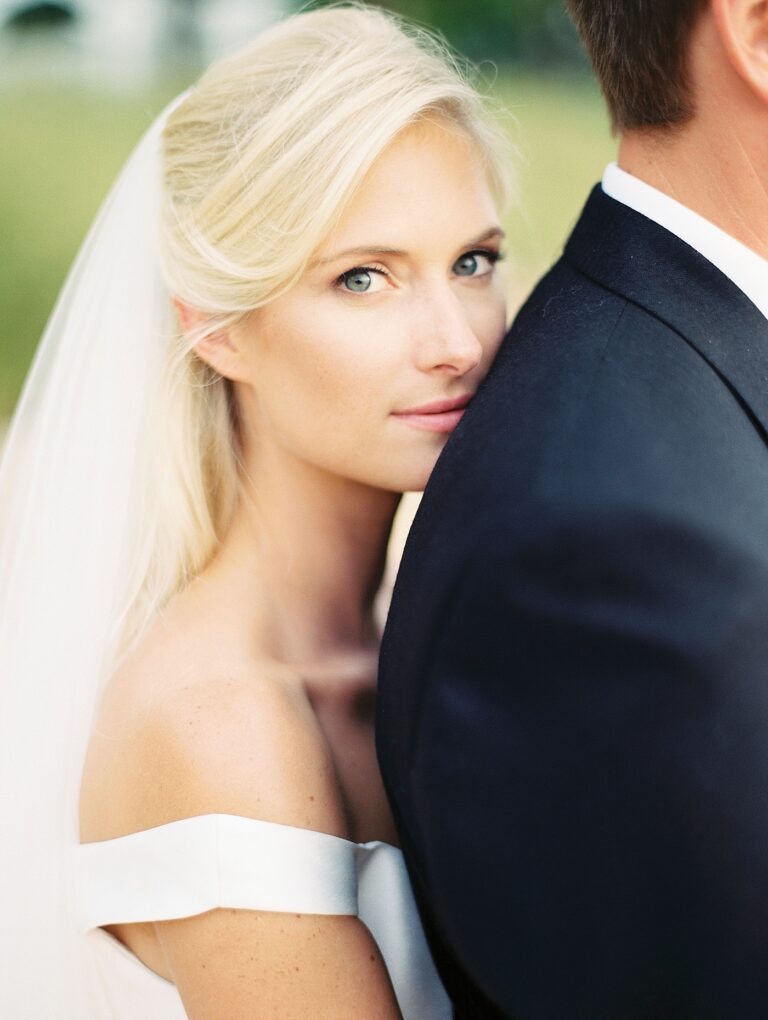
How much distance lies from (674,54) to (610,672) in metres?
0.78

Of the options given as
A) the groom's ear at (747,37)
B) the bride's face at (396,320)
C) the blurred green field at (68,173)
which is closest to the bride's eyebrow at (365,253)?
the bride's face at (396,320)

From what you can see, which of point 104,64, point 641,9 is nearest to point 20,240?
point 104,64

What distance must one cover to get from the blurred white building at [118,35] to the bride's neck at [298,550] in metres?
8.61

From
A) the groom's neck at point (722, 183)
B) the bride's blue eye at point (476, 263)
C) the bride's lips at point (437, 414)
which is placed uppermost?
the groom's neck at point (722, 183)

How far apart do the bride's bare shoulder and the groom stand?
25 cm

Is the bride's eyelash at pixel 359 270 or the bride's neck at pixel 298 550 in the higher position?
the bride's eyelash at pixel 359 270

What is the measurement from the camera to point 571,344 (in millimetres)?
1354

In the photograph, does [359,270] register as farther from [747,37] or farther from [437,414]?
[747,37]

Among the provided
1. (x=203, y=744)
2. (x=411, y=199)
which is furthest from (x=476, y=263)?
(x=203, y=744)

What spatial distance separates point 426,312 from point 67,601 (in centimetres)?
82

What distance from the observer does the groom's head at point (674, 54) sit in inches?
53.9

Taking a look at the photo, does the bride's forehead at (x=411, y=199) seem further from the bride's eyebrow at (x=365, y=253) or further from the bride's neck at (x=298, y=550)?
the bride's neck at (x=298, y=550)

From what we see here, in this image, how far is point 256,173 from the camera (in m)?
1.76

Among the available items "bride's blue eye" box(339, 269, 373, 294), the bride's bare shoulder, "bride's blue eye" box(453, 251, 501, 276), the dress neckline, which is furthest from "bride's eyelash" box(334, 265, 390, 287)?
the dress neckline
